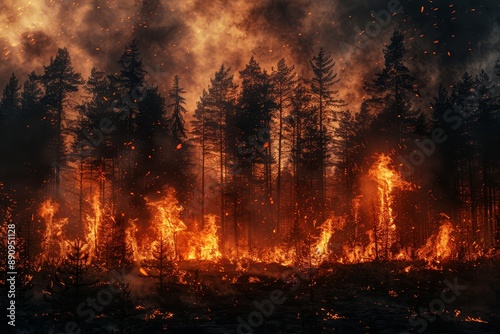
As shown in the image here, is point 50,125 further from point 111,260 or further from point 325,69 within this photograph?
point 325,69

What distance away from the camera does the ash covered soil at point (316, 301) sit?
792 inches

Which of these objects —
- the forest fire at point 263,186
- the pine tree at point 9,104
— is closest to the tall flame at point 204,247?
the forest fire at point 263,186

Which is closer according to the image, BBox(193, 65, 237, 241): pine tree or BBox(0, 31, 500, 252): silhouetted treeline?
BBox(0, 31, 500, 252): silhouetted treeline

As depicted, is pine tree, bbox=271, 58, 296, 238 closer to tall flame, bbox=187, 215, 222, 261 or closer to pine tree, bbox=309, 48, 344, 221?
pine tree, bbox=309, 48, 344, 221

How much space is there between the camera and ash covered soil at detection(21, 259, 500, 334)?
66.0 feet

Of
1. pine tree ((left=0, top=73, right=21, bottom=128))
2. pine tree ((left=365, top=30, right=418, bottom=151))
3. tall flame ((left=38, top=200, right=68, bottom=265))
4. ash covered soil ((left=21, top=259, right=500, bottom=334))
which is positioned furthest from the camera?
pine tree ((left=0, top=73, right=21, bottom=128))

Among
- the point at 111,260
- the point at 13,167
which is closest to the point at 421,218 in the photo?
the point at 111,260

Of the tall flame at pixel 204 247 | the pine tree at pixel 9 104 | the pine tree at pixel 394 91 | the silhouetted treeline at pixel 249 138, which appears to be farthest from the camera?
the pine tree at pixel 9 104

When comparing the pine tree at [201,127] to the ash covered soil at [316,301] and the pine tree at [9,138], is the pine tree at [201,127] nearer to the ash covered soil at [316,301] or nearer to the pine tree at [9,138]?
the pine tree at [9,138]

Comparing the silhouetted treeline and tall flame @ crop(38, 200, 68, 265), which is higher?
the silhouetted treeline

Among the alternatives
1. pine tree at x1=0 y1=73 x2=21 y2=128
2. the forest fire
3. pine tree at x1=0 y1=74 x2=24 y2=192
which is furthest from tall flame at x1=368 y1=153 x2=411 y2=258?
pine tree at x1=0 y1=73 x2=21 y2=128

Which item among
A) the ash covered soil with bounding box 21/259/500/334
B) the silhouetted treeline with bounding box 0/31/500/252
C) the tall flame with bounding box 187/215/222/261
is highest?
the silhouetted treeline with bounding box 0/31/500/252

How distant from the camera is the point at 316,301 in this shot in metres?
23.9

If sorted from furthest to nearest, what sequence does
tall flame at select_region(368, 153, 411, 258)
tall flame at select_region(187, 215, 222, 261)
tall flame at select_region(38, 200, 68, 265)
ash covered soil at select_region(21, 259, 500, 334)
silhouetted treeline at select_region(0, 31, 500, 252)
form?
silhouetted treeline at select_region(0, 31, 500, 252) < tall flame at select_region(187, 215, 222, 261) < tall flame at select_region(368, 153, 411, 258) < tall flame at select_region(38, 200, 68, 265) < ash covered soil at select_region(21, 259, 500, 334)
